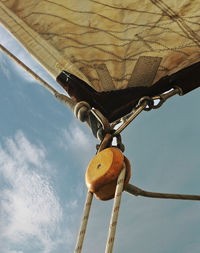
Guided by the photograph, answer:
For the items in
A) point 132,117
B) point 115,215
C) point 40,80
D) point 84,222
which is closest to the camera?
point 115,215

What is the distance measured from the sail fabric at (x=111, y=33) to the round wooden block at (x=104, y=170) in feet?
4.15

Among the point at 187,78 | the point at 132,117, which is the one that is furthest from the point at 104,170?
the point at 187,78

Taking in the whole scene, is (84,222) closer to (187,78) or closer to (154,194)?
(154,194)

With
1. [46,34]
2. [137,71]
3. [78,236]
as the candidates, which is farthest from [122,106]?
[78,236]

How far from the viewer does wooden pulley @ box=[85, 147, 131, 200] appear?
178 cm

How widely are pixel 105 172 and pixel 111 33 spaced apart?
169 cm

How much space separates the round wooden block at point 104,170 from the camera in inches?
70.1

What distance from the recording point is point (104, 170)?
5.90 ft

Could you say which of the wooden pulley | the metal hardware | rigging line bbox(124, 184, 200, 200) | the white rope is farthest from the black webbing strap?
the white rope

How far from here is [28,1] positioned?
Answer: 3066mm

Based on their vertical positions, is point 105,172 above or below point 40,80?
below

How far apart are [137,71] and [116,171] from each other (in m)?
1.37

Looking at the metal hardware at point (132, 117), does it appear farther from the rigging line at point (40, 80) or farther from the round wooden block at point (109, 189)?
the rigging line at point (40, 80)

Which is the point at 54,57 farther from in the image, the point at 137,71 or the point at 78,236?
the point at 78,236
